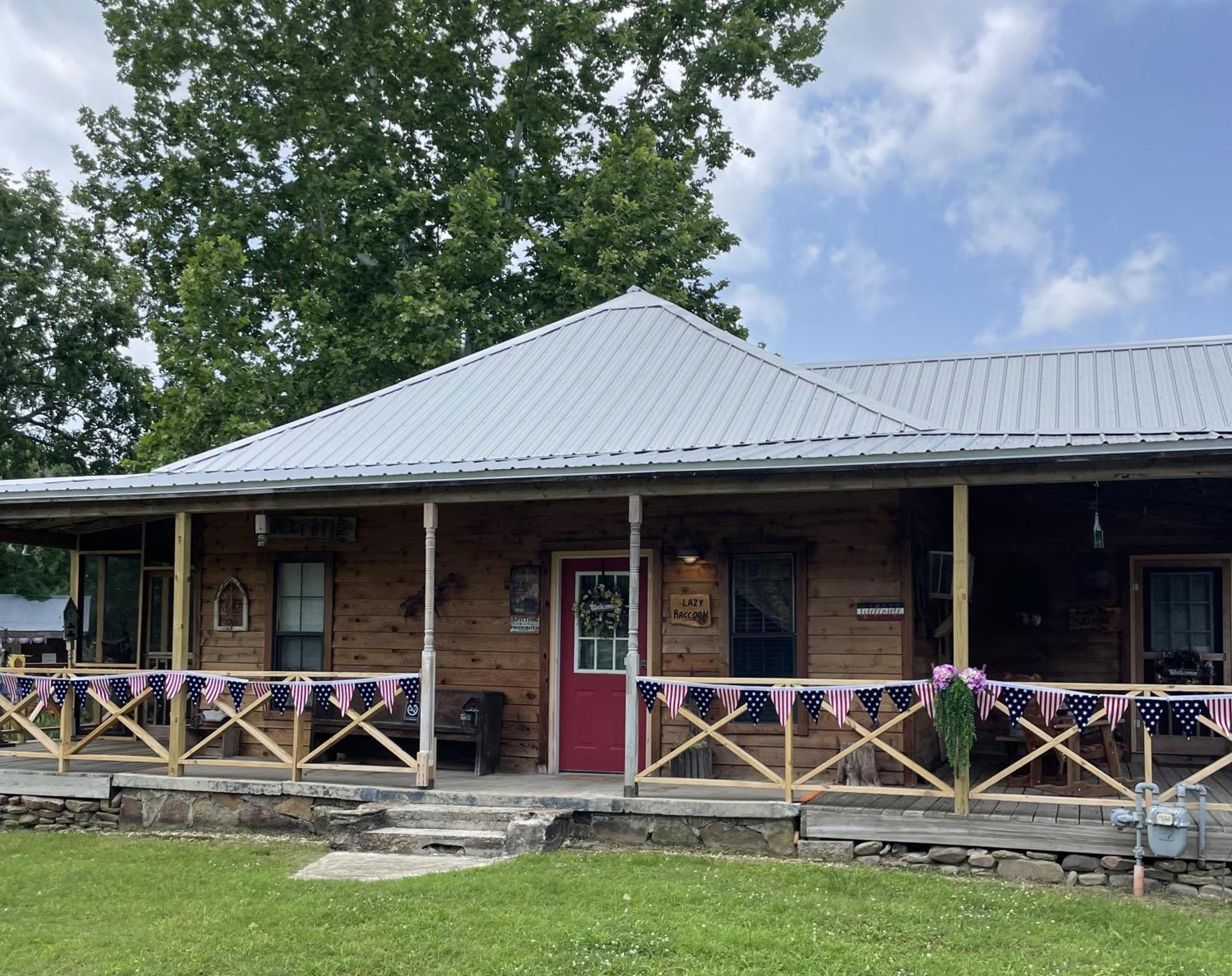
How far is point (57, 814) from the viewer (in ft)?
37.3

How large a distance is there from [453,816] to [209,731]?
4.25 metres

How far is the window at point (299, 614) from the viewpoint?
12.9 metres

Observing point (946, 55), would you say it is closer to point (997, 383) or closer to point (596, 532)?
point (997, 383)

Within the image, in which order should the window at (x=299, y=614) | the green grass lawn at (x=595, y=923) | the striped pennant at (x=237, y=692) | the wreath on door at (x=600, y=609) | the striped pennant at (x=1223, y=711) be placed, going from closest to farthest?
the green grass lawn at (x=595, y=923) → the striped pennant at (x=1223, y=711) → the wreath on door at (x=600, y=609) → the striped pennant at (x=237, y=692) → the window at (x=299, y=614)

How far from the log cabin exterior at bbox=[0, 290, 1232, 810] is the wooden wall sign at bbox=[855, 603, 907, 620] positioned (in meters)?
0.02

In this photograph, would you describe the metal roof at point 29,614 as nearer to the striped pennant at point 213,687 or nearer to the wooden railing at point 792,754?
the striped pennant at point 213,687

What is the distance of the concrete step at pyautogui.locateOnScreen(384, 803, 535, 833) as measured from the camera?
9.76 m

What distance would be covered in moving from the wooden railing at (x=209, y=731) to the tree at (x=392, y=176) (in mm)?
9022

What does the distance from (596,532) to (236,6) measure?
1780 cm

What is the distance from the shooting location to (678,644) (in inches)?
448

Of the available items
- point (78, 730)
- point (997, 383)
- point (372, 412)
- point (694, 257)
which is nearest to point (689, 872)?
point (372, 412)

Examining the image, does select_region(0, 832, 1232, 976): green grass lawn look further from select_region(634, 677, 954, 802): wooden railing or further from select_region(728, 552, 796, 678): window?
select_region(728, 552, 796, 678): window

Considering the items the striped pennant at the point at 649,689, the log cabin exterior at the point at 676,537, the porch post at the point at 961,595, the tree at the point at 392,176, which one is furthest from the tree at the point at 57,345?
the porch post at the point at 961,595

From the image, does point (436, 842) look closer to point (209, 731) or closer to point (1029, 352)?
point (209, 731)
